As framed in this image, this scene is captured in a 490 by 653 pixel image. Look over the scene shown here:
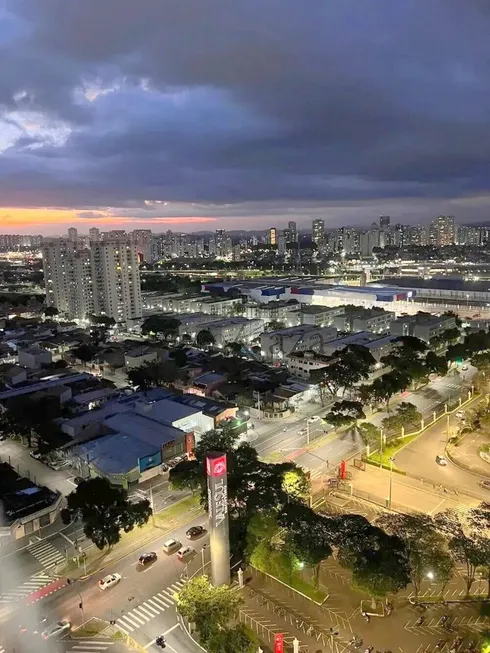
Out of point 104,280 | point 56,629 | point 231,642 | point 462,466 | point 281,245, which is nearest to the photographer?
point 231,642

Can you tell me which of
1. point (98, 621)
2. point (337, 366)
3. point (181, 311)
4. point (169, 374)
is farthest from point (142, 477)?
point (181, 311)

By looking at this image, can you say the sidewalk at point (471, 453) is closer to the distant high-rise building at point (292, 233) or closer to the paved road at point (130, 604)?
the paved road at point (130, 604)

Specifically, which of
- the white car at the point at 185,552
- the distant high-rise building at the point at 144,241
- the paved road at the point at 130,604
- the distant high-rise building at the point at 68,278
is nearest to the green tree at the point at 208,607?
the paved road at the point at 130,604

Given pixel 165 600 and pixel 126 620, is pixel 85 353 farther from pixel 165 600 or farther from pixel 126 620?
pixel 126 620

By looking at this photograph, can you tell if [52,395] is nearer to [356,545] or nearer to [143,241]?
[356,545]

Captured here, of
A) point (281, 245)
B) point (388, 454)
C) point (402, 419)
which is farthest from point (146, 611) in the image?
point (281, 245)

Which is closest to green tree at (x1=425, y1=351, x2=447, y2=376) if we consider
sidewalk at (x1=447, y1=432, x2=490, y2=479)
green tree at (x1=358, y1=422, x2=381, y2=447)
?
sidewalk at (x1=447, y1=432, x2=490, y2=479)
